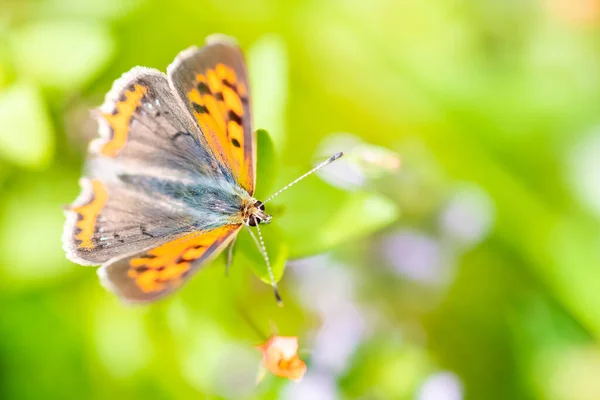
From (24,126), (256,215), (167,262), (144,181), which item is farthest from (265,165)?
(24,126)

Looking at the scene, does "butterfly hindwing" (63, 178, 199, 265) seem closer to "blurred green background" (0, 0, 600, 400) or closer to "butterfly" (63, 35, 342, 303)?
"butterfly" (63, 35, 342, 303)

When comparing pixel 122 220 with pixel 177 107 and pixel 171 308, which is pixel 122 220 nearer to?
pixel 177 107

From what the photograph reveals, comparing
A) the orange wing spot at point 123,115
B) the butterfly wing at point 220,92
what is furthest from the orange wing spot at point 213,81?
the orange wing spot at point 123,115

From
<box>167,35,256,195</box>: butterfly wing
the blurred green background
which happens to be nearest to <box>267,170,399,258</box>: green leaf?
the blurred green background

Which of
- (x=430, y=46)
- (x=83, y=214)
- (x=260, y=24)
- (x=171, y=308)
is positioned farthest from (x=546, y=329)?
(x=83, y=214)

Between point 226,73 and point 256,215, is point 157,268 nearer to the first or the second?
point 256,215
